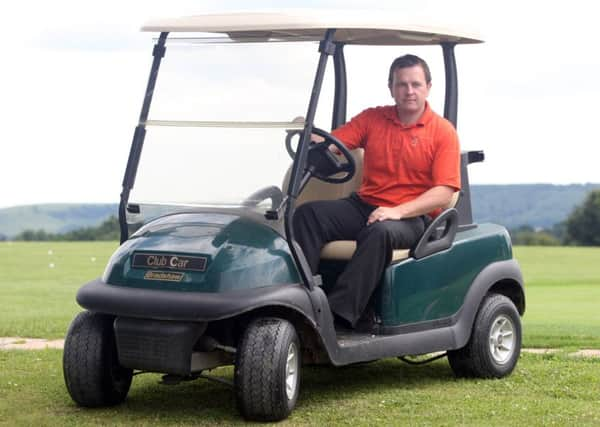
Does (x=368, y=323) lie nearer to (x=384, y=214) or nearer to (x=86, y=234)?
(x=384, y=214)

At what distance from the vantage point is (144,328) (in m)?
5.58

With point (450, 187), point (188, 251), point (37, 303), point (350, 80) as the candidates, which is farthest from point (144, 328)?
point (37, 303)

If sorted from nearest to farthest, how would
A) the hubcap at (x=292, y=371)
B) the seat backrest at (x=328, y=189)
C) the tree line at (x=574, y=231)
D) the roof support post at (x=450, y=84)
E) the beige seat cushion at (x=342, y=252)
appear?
the hubcap at (x=292, y=371), the beige seat cushion at (x=342, y=252), the seat backrest at (x=328, y=189), the roof support post at (x=450, y=84), the tree line at (x=574, y=231)

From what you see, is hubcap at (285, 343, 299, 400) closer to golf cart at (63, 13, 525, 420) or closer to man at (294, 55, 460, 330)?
golf cart at (63, 13, 525, 420)

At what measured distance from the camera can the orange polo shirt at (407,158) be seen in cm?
649

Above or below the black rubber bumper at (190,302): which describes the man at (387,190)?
above

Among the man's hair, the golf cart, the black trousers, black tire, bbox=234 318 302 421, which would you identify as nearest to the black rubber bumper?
the golf cart

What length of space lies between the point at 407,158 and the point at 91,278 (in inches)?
431

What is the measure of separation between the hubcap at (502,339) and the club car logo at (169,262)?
6.61 feet

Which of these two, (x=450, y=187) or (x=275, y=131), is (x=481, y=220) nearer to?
(x=450, y=187)

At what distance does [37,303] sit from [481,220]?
6.93 meters

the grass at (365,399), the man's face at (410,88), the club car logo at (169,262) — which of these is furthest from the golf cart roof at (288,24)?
the grass at (365,399)

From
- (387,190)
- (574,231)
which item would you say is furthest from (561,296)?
(574,231)

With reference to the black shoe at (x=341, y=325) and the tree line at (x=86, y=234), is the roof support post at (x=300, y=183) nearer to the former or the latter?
the black shoe at (x=341, y=325)
